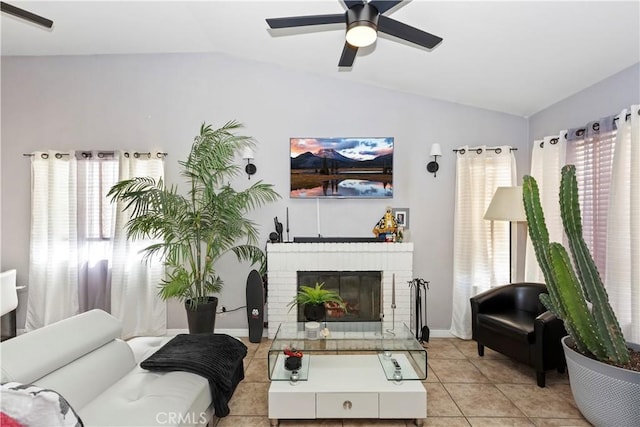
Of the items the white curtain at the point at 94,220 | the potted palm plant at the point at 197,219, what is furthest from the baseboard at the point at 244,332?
the white curtain at the point at 94,220

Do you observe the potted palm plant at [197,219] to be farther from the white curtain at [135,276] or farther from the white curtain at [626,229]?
the white curtain at [626,229]

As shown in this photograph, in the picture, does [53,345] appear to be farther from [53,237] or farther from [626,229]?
[626,229]

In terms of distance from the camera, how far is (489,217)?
3219 mm

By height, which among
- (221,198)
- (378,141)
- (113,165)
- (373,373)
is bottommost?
(373,373)

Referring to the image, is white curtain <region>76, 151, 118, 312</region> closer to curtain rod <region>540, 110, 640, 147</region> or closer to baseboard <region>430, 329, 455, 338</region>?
baseboard <region>430, 329, 455, 338</region>

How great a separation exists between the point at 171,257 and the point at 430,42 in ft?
9.56

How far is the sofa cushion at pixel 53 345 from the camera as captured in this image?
1458 mm

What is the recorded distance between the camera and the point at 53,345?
165cm

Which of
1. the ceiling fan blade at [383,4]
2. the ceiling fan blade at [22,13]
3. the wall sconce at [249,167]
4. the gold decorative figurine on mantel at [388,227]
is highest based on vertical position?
the ceiling fan blade at [22,13]

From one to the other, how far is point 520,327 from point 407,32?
2.34m

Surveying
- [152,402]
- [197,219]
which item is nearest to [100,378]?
[152,402]

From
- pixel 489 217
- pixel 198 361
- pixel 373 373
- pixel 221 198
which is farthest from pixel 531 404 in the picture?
pixel 221 198

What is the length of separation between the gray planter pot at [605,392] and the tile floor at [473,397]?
0.23 m

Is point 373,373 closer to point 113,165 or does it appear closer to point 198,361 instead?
point 198,361
